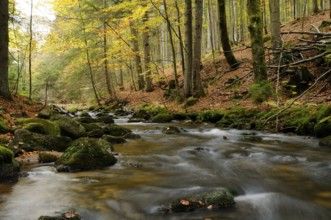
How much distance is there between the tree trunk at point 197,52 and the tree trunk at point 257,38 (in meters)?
3.08

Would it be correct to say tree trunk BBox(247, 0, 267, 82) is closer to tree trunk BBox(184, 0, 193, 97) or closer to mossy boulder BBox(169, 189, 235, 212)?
tree trunk BBox(184, 0, 193, 97)

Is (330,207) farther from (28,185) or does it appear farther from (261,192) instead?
(28,185)

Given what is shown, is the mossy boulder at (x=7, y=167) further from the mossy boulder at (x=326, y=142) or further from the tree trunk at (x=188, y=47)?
the tree trunk at (x=188, y=47)

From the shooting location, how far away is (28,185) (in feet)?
16.5

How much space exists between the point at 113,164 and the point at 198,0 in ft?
32.4

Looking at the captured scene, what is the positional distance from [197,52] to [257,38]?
11.9 feet

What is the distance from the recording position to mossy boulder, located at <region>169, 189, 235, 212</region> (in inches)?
157

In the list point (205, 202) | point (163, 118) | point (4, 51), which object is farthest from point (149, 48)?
point (205, 202)

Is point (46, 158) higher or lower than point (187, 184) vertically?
higher

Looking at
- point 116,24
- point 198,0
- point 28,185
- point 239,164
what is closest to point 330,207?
point 239,164

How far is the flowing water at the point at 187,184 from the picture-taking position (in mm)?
3990

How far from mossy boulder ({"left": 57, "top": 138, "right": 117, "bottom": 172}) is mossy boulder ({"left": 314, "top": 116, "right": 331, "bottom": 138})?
5.02 m

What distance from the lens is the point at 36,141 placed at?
723 cm

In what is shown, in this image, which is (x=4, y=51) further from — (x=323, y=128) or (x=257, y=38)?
(x=323, y=128)
